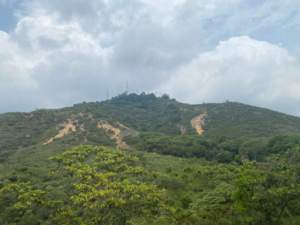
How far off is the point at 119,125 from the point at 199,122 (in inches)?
1219

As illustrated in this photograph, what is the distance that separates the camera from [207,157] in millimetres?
37531

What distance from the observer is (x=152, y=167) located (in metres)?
26.2

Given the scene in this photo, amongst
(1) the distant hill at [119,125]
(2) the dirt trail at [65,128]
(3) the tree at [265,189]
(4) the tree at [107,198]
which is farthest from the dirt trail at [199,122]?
(4) the tree at [107,198]

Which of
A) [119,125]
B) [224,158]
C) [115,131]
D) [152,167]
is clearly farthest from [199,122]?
[152,167]

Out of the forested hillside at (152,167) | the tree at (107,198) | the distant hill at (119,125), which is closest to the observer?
the tree at (107,198)

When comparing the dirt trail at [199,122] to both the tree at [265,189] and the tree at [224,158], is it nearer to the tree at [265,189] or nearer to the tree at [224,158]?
the tree at [224,158]

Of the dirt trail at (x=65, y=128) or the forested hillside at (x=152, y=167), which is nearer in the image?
the forested hillside at (x=152, y=167)

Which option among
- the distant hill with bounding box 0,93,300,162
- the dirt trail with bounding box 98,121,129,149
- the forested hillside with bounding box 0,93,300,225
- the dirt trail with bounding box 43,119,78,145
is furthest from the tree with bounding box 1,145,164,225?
the dirt trail with bounding box 43,119,78,145

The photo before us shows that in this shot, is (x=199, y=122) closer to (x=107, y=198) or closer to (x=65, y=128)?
(x=65, y=128)

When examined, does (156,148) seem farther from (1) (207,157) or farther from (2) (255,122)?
(2) (255,122)

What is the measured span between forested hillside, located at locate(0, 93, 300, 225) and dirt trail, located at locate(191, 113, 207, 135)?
37 centimetres

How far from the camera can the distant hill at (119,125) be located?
43.1 meters

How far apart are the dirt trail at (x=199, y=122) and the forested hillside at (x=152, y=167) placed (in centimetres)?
37

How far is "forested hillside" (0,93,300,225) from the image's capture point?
7.27 m
